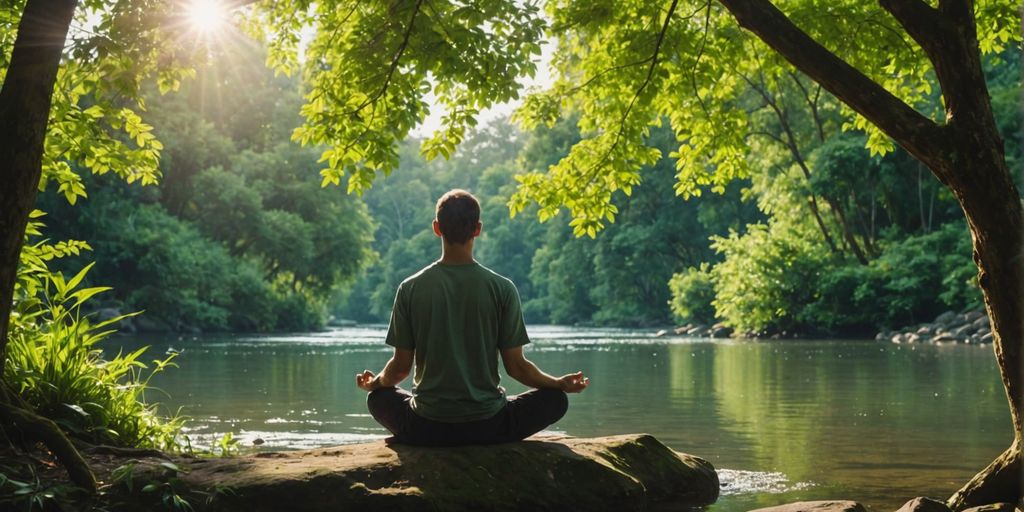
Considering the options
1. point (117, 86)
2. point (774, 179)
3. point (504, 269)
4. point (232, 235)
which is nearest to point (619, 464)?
point (117, 86)

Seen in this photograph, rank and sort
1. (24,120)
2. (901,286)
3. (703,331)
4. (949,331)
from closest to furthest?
(24,120), (949,331), (901,286), (703,331)

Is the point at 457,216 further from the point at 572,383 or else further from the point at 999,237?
the point at 999,237

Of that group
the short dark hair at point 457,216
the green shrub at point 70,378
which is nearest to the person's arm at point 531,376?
the short dark hair at point 457,216

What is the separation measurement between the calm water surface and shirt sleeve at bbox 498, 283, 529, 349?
210cm

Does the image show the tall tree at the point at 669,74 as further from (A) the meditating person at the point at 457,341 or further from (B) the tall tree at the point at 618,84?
(A) the meditating person at the point at 457,341

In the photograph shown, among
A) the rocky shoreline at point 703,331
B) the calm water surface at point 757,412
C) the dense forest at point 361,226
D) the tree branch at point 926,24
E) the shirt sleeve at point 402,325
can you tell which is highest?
the dense forest at point 361,226

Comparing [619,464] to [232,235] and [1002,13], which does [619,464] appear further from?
[232,235]

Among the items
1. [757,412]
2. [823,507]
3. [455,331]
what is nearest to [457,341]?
[455,331]

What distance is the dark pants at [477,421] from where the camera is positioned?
19.0 feet

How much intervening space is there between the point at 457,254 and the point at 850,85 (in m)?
2.62

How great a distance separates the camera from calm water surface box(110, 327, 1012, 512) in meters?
8.31

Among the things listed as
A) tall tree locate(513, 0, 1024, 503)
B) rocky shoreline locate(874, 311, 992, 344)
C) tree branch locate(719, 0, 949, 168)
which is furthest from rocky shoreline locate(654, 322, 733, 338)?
tree branch locate(719, 0, 949, 168)

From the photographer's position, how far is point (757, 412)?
13070mm

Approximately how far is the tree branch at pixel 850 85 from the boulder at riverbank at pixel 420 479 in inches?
99.0
